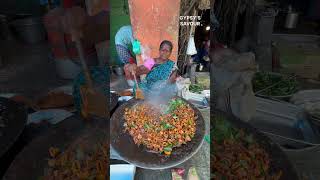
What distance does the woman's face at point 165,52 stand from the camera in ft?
2.92

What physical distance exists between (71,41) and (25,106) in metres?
0.54

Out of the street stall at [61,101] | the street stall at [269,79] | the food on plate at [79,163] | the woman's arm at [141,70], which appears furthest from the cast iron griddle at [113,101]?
the street stall at [269,79]

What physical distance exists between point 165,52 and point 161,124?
0.24 meters

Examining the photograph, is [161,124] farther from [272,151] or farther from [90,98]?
[272,151]

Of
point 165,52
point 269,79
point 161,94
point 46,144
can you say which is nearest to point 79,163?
point 46,144

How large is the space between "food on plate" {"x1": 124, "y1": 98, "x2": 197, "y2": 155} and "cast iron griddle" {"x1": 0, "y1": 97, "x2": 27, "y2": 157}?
561 mm

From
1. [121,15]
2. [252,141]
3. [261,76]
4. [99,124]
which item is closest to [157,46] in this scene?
[121,15]

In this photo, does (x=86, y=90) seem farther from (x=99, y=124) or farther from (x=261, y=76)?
(x=261, y=76)

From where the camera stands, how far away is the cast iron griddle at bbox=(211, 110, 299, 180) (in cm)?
113

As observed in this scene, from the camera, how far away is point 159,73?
2.91 feet

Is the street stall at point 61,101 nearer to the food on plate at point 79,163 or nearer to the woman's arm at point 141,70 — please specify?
the food on plate at point 79,163

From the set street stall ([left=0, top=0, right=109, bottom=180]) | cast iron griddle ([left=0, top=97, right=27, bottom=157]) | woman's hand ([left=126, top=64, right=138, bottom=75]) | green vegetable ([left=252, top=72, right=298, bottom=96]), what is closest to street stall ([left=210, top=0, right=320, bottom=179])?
green vegetable ([left=252, top=72, right=298, bottom=96])

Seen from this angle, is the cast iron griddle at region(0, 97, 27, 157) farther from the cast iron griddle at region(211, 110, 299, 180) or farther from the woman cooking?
the cast iron griddle at region(211, 110, 299, 180)

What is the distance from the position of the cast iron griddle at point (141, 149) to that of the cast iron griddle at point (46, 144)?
0.17 meters
